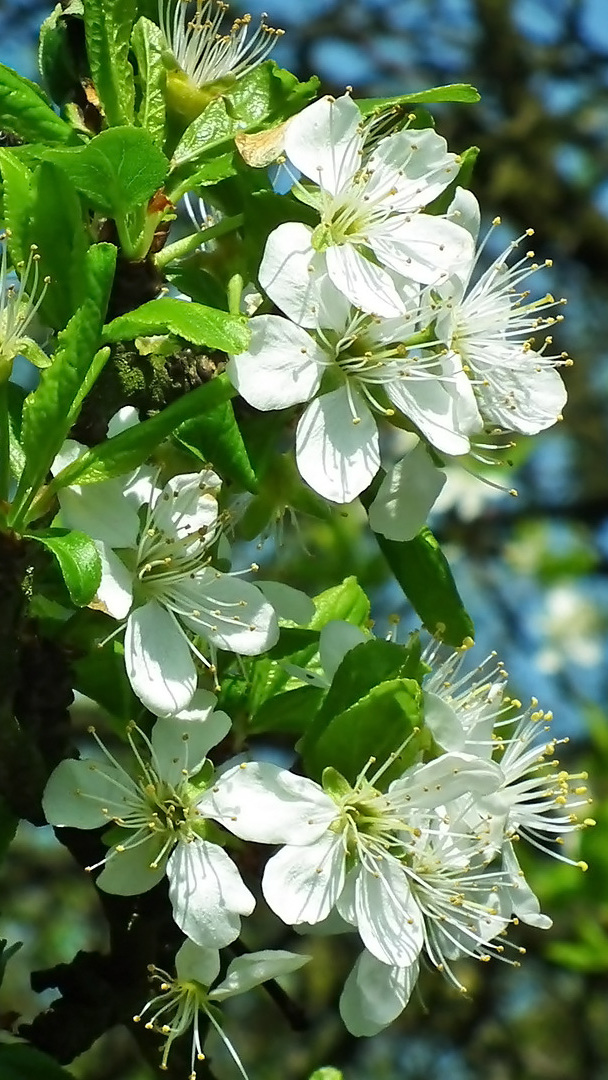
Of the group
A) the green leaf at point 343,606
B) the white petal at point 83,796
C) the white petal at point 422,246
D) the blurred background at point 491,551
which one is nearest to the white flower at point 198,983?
the white petal at point 83,796

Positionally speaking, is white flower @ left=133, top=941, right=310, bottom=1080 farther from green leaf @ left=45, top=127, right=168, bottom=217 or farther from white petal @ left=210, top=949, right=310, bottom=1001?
green leaf @ left=45, top=127, right=168, bottom=217

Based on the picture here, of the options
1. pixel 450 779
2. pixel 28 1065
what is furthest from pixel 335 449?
pixel 28 1065

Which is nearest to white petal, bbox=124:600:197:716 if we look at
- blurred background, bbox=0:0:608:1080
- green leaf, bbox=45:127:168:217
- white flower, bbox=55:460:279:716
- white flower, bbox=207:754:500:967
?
white flower, bbox=55:460:279:716

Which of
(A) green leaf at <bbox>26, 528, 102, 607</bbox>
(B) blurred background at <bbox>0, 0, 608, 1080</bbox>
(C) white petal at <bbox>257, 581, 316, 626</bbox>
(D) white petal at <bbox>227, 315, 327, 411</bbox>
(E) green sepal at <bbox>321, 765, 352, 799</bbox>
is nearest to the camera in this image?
(A) green leaf at <bbox>26, 528, 102, 607</bbox>

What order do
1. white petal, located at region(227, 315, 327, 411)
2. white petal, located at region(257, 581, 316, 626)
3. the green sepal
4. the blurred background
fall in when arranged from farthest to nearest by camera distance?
the blurred background < white petal, located at region(257, 581, 316, 626) < the green sepal < white petal, located at region(227, 315, 327, 411)

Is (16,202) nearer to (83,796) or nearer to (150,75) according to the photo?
(150,75)

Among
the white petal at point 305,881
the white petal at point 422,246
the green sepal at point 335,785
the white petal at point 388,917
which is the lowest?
the white petal at point 388,917

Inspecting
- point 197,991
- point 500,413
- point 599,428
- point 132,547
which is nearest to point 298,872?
point 197,991

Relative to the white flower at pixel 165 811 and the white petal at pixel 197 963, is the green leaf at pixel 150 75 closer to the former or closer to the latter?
the white flower at pixel 165 811
